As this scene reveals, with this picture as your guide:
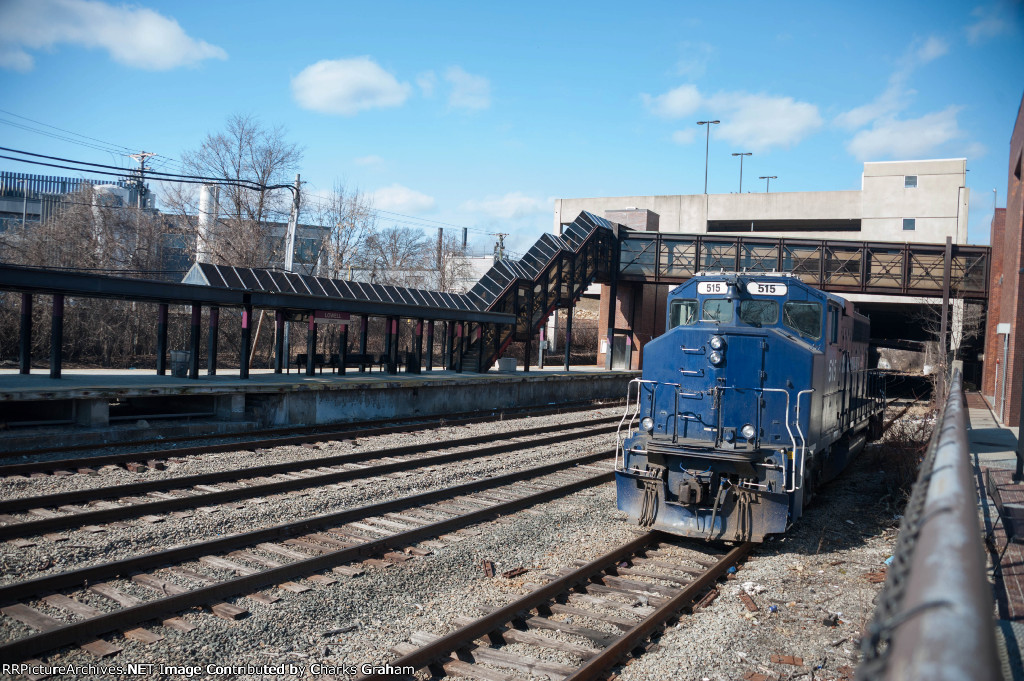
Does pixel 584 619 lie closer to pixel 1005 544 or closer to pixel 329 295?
pixel 1005 544

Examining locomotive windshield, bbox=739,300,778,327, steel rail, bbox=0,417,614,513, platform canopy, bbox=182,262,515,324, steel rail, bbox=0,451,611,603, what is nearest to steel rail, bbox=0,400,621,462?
steel rail, bbox=0,417,614,513

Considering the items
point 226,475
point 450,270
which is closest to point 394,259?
point 450,270

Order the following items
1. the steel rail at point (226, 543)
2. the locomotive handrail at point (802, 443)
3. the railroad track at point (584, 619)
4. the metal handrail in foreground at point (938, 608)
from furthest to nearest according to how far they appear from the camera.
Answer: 1. the locomotive handrail at point (802, 443)
2. the steel rail at point (226, 543)
3. the railroad track at point (584, 619)
4. the metal handrail in foreground at point (938, 608)

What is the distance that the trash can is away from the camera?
65.8ft

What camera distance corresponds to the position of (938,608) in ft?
5.38

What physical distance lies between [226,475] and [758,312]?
8.88m

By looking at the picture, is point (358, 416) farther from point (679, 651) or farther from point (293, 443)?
point (679, 651)

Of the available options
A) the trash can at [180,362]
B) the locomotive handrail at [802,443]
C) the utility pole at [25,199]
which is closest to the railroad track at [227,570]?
the locomotive handrail at [802,443]

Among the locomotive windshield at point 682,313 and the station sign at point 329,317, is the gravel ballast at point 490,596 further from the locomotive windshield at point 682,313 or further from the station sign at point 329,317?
the station sign at point 329,317

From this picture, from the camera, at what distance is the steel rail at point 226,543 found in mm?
6602

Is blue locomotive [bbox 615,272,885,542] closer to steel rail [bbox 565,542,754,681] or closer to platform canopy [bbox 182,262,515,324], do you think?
steel rail [bbox 565,542,754,681]

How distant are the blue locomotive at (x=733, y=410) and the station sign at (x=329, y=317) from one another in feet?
48.6

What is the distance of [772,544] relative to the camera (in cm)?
958

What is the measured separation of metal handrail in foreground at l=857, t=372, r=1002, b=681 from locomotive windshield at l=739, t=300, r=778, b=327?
7.92 meters
